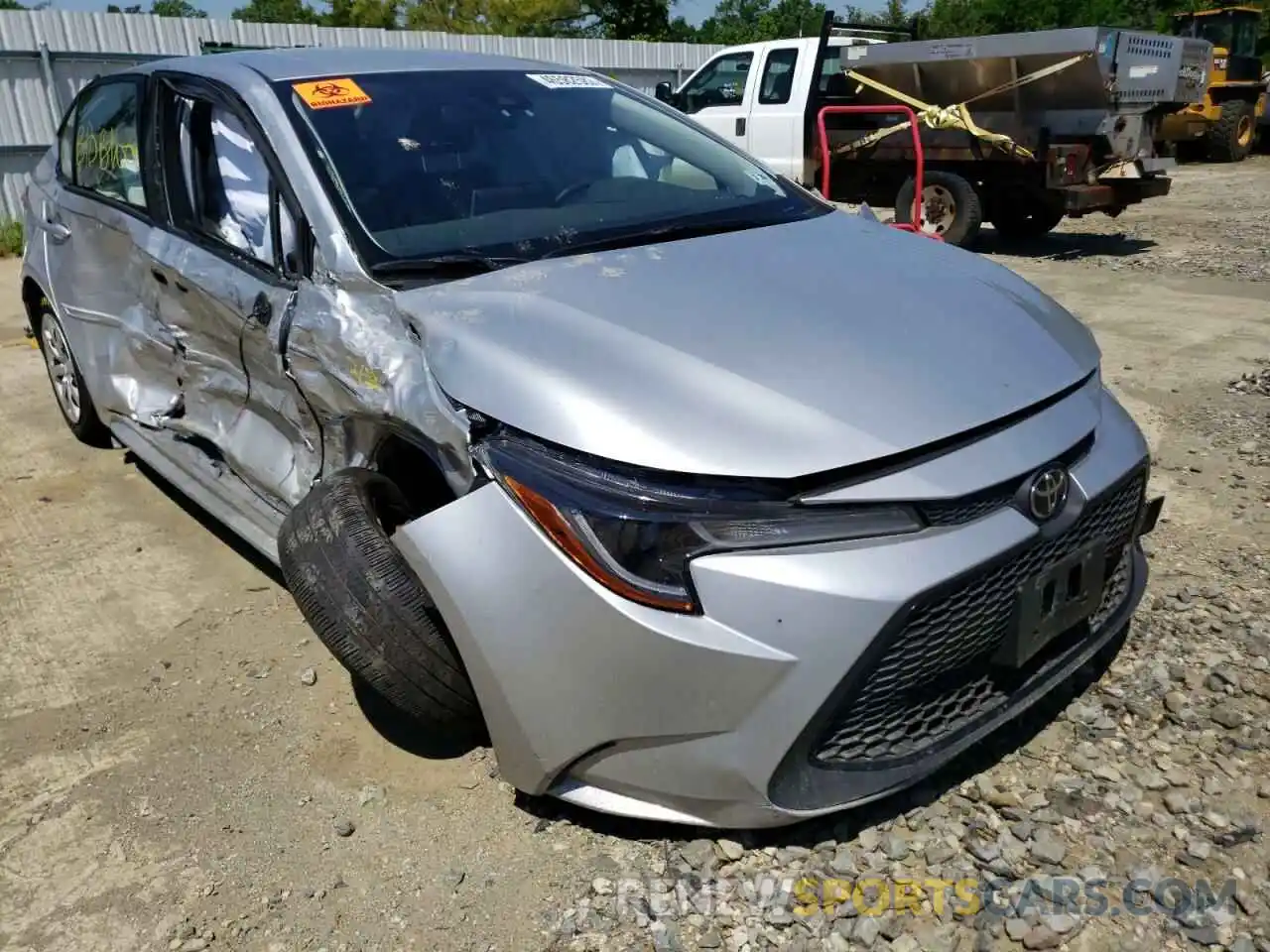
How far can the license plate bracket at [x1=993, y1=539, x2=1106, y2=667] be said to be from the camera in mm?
2045

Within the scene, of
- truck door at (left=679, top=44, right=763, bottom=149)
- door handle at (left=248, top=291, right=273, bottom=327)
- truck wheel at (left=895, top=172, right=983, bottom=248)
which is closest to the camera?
door handle at (left=248, top=291, right=273, bottom=327)

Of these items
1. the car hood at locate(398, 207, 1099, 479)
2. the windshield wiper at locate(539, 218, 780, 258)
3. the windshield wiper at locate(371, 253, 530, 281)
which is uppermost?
the windshield wiper at locate(539, 218, 780, 258)

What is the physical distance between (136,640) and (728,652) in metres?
2.19

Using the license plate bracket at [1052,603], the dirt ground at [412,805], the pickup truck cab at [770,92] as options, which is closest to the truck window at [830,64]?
the pickup truck cab at [770,92]

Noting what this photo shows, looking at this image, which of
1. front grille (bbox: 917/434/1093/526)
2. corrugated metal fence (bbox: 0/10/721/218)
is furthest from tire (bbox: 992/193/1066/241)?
front grille (bbox: 917/434/1093/526)

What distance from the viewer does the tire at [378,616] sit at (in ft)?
7.20

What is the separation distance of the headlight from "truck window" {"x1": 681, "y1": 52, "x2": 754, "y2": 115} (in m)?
9.83

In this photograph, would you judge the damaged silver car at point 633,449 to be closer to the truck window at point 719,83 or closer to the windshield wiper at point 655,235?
the windshield wiper at point 655,235

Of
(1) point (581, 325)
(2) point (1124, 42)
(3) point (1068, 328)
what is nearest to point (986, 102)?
(2) point (1124, 42)

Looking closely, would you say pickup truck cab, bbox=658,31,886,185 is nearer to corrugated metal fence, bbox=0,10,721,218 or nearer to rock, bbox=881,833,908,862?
corrugated metal fence, bbox=0,10,721,218

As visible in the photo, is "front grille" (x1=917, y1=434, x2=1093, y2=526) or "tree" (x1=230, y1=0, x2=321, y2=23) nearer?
"front grille" (x1=917, y1=434, x2=1093, y2=526)

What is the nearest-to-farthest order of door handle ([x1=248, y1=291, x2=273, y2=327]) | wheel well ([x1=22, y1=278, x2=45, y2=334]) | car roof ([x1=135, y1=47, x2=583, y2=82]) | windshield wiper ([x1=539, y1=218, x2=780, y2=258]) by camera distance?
windshield wiper ([x1=539, y1=218, x2=780, y2=258]) → door handle ([x1=248, y1=291, x2=273, y2=327]) → car roof ([x1=135, y1=47, x2=583, y2=82]) → wheel well ([x1=22, y1=278, x2=45, y2=334])

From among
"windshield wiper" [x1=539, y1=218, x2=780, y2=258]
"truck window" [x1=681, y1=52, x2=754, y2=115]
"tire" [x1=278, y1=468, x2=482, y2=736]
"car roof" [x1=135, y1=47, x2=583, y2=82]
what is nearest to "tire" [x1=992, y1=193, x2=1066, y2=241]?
"truck window" [x1=681, y1=52, x2=754, y2=115]

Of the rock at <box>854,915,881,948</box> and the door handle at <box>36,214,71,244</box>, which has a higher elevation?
the door handle at <box>36,214,71,244</box>
